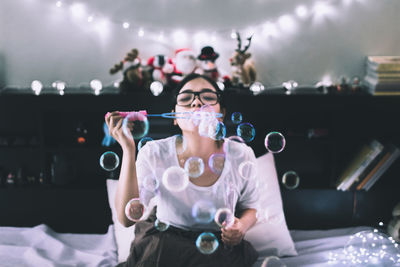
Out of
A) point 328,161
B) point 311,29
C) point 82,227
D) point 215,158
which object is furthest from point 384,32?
point 82,227

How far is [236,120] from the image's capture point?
1.82 metres

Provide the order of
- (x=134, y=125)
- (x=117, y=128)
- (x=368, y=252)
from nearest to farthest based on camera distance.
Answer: (x=117, y=128)
(x=134, y=125)
(x=368, y=252)

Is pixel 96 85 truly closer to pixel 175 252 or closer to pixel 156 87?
pixel 156 87

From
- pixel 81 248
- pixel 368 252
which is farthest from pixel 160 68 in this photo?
pixel 368 252

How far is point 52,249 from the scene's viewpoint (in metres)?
1.91

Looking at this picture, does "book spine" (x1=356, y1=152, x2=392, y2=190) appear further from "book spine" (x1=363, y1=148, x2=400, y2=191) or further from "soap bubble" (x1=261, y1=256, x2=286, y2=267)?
"soap bubble" (x1=261, y1=256, x2=286, y2=267)

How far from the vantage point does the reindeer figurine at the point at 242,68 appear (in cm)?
229

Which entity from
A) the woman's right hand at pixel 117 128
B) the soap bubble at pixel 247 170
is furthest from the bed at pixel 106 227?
the woman's right hand at pixel 117 128

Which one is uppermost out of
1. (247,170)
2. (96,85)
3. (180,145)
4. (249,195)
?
(96,85)

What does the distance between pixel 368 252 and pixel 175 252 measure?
Answer: 896mm

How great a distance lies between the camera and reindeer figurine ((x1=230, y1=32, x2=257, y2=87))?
2.29 metres

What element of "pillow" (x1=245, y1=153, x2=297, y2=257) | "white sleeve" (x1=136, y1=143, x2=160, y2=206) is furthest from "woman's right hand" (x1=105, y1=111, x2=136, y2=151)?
"pillow" (x1=245, y1=153, x2=297, y2=257)

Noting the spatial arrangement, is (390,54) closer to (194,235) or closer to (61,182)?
(194,235)

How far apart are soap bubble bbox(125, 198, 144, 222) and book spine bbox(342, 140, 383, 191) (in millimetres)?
1327
